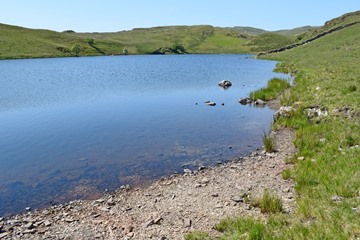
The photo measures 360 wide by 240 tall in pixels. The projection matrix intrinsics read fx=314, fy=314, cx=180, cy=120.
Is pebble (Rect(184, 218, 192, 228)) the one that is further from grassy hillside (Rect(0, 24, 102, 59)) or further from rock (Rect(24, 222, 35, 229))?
grassy hillside (Rect(0, 24, 102, 59))

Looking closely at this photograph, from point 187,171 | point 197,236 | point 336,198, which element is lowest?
point 187,171

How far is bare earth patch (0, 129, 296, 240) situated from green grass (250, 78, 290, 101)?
21691 millimetres

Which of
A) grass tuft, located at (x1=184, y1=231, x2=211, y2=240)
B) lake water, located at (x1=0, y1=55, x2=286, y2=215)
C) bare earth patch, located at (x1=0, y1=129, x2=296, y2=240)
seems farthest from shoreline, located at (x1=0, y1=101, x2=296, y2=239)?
lake water, located at (x1=0, y1=55, x2=286, y2=215)

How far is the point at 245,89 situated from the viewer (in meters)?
47.7

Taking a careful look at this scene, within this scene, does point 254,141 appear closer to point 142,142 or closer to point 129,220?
point 142,142

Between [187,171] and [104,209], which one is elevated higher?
[104,209]

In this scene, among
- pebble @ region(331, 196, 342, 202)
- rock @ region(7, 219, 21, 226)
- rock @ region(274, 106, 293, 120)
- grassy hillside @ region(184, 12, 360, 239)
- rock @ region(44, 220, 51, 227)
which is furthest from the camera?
rock @ region(274, 106, 293, 120)

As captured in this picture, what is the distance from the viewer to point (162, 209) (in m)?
12.8

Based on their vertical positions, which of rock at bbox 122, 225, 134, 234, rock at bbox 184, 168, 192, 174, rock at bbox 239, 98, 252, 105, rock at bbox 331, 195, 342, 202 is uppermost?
rock at bbox 331, 195, 342, 202

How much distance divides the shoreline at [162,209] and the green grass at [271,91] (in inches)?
844

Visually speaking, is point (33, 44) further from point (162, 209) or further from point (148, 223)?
point (148, 223)

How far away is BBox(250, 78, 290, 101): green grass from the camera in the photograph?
37312mm

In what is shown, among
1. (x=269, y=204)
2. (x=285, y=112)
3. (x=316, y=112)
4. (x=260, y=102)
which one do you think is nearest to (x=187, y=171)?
(x=269, y=204)

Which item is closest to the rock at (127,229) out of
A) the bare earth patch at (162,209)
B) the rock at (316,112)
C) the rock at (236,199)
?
the bare earth patch at (162,209)
